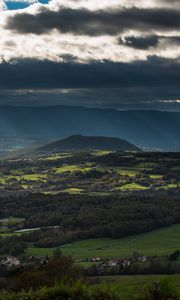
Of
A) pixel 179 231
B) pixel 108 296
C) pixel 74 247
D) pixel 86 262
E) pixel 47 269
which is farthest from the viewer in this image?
pixel 179 231

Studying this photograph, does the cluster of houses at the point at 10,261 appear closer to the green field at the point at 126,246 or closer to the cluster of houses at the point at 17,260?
the cluster of houses at the point at 17,260

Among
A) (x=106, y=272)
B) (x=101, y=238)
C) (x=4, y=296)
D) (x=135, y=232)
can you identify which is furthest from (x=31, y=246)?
(x=4, y=296)

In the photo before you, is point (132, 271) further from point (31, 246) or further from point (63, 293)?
point (63, 293)

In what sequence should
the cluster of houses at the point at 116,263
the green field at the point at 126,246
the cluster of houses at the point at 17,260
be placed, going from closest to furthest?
1. the cluster of houses at the point at 116,263
2. the cluster of houses at the point at 17,260
3. the green field at the point at 126,246

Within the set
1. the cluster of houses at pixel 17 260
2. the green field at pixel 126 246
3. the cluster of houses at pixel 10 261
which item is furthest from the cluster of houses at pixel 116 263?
the cluster of houses at pixel 10 261

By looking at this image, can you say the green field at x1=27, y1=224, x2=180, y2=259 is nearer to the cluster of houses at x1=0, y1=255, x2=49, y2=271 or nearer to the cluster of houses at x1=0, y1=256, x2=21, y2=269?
the cluster of houses at x1=0, y1=255, x2=49, y2=271

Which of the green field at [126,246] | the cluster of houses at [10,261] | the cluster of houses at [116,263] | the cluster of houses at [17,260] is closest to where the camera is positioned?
the cluster of houses at [116,263]

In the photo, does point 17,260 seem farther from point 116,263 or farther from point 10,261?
point 116,263

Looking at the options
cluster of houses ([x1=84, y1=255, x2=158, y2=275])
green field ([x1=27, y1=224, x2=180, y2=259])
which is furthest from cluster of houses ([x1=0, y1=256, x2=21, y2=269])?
cluster of houses ([x1=84, y1=255, x2=158, y2=275])

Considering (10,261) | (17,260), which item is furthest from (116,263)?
(10,261)
